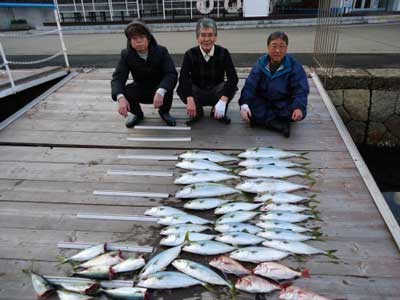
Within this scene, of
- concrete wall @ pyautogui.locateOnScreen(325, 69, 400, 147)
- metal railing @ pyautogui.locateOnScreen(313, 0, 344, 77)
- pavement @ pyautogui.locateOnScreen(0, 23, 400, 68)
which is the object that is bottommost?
concrete wall @ pyautogui.locateOnScreen(325, 69, 400, 147)

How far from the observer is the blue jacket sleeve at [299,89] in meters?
3.70

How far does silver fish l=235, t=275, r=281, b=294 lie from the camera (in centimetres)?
199

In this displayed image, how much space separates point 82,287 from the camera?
204 centimetres

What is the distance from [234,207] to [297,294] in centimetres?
90

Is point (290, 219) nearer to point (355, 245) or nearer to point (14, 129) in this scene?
point (355, 245)

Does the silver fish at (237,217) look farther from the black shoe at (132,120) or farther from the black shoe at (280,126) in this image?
the black shoe at (132,120)

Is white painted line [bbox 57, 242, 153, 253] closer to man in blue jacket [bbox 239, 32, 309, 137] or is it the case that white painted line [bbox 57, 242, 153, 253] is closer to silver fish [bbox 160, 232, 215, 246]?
silver fish [bbox 160, 232, 215, 246]

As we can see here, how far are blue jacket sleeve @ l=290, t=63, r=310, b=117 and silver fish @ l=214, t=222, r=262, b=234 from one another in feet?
5.79

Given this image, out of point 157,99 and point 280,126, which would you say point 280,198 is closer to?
point 280,126

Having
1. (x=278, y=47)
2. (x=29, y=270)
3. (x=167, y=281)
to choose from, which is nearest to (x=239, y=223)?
(x=167, y=281)

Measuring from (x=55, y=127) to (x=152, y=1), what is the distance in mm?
15865

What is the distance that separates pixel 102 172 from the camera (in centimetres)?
333

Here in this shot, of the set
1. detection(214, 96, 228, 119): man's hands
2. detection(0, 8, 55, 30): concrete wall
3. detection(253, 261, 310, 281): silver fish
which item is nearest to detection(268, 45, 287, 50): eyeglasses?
detection(214, 96, 228, 119): man's hands

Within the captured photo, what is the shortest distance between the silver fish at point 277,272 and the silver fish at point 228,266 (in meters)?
0.09
